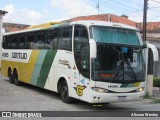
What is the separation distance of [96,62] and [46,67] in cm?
442

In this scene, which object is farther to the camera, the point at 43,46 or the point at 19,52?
the point at 19,52

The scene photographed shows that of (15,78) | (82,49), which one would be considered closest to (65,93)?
(82,49)

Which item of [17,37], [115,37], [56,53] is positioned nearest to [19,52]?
[17,37]

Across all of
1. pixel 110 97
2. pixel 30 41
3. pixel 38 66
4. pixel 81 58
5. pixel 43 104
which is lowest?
pixel 43 104

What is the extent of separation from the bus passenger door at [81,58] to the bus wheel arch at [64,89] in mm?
913

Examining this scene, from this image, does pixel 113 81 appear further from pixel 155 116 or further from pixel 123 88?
pixel 155 116

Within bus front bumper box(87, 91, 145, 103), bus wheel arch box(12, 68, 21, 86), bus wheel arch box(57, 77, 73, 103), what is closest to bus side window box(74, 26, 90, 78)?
bus front bumper box(87, 91, 145, 103)

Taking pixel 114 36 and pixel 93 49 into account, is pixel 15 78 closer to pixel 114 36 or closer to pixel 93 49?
pixel 114 36

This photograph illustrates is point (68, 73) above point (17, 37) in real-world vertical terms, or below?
below

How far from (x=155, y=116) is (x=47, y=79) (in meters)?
5.87

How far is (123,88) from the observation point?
1265 cm

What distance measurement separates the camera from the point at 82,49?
42.5 feet

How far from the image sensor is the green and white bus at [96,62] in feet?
40.4

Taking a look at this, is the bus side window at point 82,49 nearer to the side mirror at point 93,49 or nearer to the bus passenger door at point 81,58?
the bus passenger door at point 81,58
